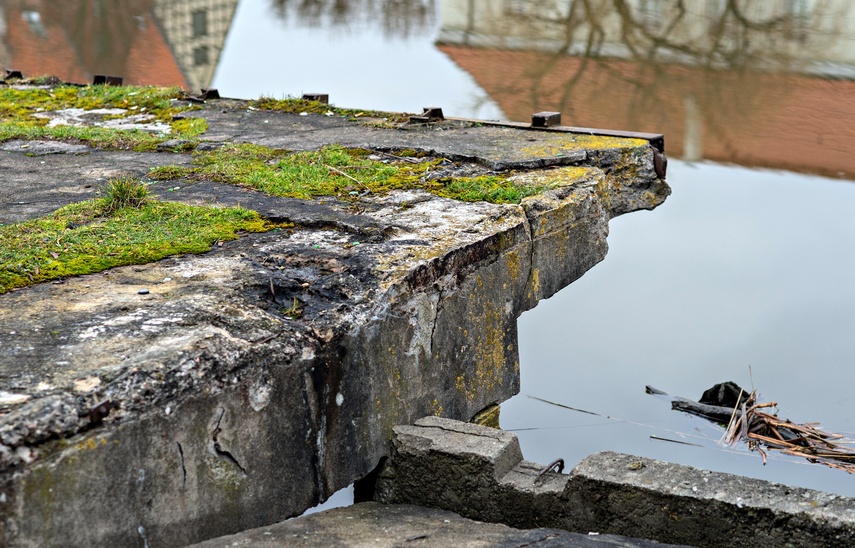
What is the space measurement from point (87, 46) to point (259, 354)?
1104 centimetres

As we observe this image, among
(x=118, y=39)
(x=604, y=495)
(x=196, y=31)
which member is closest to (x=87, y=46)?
(x=118, y=39)

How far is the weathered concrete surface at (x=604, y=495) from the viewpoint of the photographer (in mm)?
2432

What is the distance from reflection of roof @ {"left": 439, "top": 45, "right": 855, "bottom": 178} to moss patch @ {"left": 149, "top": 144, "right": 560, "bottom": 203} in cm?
408

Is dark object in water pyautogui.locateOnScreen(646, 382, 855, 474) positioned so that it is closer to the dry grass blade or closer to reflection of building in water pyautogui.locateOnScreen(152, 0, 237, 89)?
the dry grass blade

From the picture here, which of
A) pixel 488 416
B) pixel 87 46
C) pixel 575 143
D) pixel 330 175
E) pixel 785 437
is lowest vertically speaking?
pixel 785 437

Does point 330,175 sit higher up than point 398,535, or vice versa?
point 330,175

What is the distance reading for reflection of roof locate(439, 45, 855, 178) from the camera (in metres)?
7.79

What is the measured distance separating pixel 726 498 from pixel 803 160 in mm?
5737

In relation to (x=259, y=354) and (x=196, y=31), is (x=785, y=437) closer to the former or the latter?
(x=259, y=354)

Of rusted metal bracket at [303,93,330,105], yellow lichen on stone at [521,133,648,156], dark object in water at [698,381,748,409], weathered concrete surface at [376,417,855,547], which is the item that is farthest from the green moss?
dark object in water at [698,381,748,409]

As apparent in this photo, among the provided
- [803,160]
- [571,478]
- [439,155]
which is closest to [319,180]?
[439,155]

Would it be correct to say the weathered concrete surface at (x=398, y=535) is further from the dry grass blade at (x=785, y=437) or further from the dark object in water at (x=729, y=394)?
the dark object in water at (x=729, y=394)

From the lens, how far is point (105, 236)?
326 cm

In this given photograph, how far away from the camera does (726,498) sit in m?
2.49
